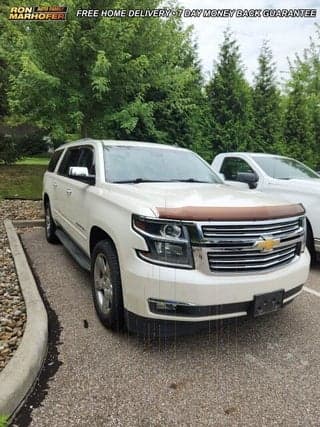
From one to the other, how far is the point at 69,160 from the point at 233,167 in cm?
313

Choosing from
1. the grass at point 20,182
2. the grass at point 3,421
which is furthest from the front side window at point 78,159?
the grass at point 20,182

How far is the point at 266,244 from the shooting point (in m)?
2.88

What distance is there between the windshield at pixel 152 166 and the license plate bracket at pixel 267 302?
177 cm

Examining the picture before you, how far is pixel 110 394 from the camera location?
8.23 feet

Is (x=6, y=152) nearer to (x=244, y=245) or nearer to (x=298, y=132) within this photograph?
(x=298, y=132)

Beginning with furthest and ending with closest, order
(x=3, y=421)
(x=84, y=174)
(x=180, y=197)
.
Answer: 1. (x=84, y=174)
2. (x=180, y=197)
3. (x=3, y=421)

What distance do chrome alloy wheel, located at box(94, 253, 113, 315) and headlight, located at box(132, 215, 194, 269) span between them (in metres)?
0.65

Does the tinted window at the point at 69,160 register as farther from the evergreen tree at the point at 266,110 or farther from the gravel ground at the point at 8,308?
the evergreen tree at the point at 266,110

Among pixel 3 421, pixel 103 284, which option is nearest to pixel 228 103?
pixel 103 284

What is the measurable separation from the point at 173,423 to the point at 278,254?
152 centimetres

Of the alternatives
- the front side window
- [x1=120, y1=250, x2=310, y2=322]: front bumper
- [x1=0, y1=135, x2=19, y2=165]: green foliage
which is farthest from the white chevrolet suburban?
[x1=0, y1=135, x2=19, y2=165]: green foliage

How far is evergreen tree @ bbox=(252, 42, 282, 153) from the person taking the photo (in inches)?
543

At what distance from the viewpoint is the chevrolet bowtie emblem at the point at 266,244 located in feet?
9.32

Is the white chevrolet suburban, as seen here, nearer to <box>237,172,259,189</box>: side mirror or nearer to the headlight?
the headlight
